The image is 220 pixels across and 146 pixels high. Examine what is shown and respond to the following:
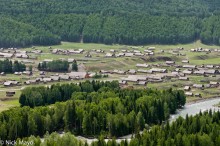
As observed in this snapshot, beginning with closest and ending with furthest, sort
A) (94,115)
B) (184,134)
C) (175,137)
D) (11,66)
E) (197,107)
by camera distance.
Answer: (175,137) < (184,134) < (94,115) < (197,107) < (11,66)

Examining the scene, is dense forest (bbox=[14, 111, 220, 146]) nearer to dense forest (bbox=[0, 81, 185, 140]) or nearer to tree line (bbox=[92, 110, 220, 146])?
tree line (bbox=[92, 110, 220, 146])

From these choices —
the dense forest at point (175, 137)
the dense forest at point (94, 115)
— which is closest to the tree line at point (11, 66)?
the dense forest at point (94, 115)

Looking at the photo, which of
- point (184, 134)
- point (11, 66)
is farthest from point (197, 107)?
point (11, 66)

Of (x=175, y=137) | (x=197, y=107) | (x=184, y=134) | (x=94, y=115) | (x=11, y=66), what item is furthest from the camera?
A: (x=11, y=66)

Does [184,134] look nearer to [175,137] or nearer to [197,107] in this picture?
[175,137]

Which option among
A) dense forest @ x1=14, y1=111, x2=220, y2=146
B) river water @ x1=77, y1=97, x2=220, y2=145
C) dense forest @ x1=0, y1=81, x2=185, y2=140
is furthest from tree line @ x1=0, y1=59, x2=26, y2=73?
dense forest @ x1=14, y1=111, x2=220, y2=146

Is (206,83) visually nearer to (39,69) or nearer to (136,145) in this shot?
(39,69)

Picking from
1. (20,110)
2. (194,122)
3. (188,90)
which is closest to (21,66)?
(188,90)
